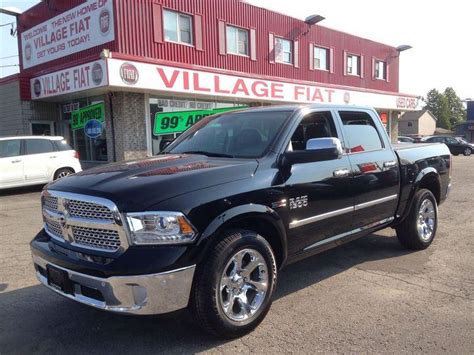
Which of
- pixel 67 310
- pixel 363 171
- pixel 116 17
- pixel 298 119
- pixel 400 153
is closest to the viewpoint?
pixel 67 310

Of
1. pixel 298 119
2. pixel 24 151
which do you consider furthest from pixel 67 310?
pixel 24 151

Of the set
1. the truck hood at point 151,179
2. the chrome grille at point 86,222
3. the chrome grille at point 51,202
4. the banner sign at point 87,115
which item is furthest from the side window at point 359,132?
the banner sign at point 87,115

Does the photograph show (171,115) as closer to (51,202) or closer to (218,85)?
(218,85)

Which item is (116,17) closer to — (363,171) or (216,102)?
(216,102)

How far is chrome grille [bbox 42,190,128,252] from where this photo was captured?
3.00 m

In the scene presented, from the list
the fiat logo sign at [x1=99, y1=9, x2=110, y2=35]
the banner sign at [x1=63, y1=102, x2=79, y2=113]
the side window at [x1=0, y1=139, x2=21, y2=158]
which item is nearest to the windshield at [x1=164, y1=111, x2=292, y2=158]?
the side window at [x1=0, y1=139, x2=21, y2=158]

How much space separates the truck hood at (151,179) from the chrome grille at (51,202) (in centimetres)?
9

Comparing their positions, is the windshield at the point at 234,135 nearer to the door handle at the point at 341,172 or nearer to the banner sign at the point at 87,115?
the door handle at the point at 341,172

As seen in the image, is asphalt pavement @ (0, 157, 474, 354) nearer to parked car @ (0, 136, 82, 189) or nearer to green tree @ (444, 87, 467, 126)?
parked car @ (0, 136, 82, 189)

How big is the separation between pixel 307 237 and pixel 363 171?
1.18 metres

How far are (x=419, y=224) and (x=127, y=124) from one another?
39.9 ft

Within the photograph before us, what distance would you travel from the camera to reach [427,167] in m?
5.89

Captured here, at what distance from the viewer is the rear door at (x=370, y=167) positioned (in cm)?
469

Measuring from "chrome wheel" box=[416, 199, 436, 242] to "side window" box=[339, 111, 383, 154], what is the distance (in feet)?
4.05
